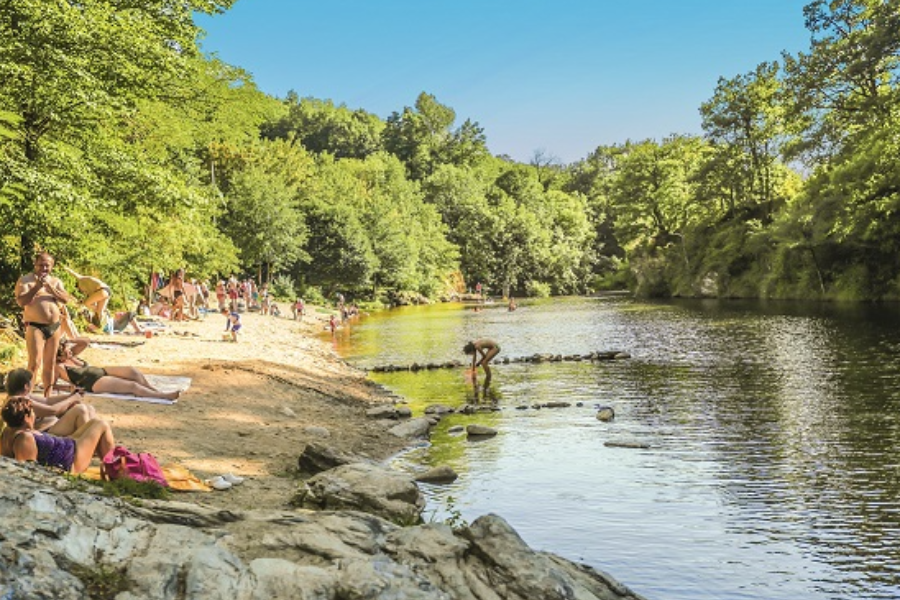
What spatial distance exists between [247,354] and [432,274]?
210ft

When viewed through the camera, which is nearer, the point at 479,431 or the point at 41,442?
the point at 41,442

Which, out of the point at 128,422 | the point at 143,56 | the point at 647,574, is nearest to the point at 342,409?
the point at 128,422

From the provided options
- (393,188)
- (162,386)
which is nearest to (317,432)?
(162,386)

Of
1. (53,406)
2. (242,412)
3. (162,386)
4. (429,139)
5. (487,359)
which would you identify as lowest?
(242,412)

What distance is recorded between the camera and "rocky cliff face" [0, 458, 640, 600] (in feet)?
16.3

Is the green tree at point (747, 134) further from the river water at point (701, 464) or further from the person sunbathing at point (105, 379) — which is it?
the person sunbathing at point (105, 379)

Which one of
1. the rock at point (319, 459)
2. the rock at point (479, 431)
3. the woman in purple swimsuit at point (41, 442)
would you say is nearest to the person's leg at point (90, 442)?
the woman in purple swimsuit at point (41, 442)

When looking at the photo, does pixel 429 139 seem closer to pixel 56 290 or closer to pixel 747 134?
pixel 747 134

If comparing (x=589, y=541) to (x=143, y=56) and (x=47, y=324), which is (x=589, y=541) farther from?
(x=143, y=56)

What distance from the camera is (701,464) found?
1237 centimetres

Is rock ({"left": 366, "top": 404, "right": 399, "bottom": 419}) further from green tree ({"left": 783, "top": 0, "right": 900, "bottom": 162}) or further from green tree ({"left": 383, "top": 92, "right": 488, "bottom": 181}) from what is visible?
green tree ({"left": 383, "top": 92, "right": 488, "bottom": 181})

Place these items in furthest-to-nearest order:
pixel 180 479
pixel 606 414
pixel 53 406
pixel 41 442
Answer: pixel 606 414
pixel 53 406
pixel 180 479
pixel 41 442

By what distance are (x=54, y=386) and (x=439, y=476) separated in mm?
6653

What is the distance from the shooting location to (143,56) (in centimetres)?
1636
